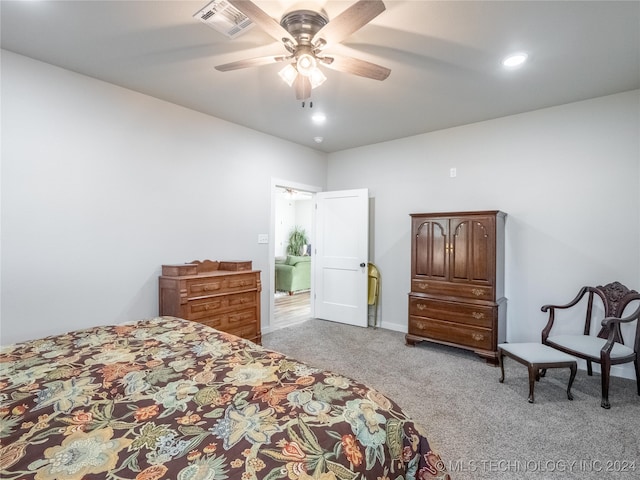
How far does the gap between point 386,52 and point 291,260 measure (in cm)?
544

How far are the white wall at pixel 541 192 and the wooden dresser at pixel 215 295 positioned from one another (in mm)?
2085

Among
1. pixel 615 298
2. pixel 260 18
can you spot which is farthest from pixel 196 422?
pixel 615 298

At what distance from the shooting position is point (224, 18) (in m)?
2.01

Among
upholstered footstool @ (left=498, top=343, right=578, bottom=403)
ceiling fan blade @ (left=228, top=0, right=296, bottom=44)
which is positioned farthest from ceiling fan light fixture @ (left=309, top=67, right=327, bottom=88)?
upholstered footstool @ (left=498, top=343, right=578, bottom=403)

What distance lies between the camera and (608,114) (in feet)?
10.3

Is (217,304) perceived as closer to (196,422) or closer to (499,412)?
(196,422)

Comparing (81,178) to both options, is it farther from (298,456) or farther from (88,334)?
(298,456)

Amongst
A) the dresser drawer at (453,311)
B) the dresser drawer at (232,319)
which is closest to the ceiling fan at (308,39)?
the dresser drawer at (232,319)

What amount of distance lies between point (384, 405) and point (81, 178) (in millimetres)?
3069

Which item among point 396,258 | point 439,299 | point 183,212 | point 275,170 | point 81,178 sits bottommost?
point 439,299

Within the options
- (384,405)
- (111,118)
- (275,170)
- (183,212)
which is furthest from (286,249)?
(384,405)

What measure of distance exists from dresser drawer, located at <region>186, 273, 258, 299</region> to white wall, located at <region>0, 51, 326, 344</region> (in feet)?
1.62

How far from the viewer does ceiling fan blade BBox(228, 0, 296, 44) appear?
1554mm

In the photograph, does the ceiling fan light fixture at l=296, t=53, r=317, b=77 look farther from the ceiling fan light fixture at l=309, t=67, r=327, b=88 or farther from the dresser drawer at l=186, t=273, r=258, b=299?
the dresser drawer at l=186, t=273, r=258, b=299
